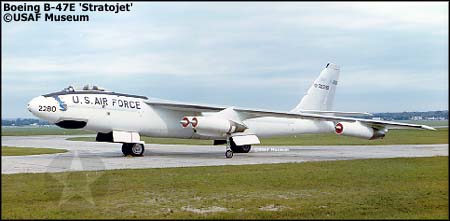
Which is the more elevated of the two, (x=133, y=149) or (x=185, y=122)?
(x=185, y=122)

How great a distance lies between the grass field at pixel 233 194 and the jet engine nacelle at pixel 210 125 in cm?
672

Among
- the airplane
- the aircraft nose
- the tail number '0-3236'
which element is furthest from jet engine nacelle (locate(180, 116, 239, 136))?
the aircraft nose

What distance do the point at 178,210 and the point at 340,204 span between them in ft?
9.89

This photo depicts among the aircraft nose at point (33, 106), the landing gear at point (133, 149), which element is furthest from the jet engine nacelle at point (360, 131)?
the aircraft nose at point (33, 106)

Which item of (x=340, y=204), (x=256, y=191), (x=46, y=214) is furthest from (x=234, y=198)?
(x=46, y=214)

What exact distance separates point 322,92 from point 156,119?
11025 mm

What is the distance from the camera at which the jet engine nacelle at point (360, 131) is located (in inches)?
977

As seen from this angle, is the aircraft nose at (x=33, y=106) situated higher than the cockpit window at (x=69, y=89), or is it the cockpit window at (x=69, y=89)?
the cockpit window at (x=69, y=89)

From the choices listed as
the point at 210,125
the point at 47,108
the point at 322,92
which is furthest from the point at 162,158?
the point at 322,92

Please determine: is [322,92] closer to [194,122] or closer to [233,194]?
[194,122]

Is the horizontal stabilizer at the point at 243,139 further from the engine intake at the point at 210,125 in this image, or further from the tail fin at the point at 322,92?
the tail fin at the point at 322,92

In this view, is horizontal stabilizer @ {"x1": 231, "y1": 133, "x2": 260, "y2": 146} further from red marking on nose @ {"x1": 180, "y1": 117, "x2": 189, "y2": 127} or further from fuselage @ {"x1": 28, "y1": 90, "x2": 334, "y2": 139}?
red marking on nose @ {"x1": 180, "y1": 117, "x2": 189, "y2": 127}

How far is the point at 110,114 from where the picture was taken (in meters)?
23.3

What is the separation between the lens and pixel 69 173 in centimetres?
1460
